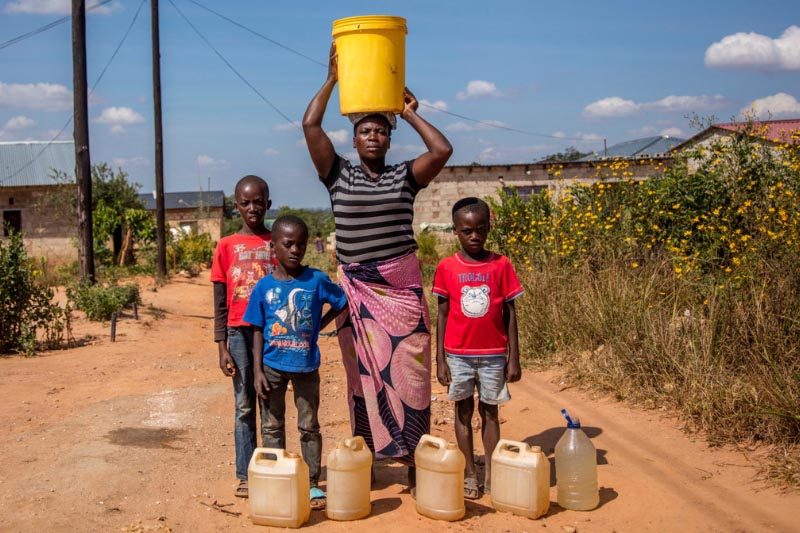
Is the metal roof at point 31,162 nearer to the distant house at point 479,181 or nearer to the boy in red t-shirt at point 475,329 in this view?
the distant house at point 479,181

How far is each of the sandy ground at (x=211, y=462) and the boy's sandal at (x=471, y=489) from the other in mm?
74

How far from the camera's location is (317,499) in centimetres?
391

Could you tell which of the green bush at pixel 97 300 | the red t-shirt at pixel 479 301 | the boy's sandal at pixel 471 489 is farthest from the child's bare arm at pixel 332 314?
the green bush at pixel 97 300

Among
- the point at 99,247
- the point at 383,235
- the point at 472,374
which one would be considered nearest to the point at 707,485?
the point at 472,374

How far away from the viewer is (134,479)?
4309mm

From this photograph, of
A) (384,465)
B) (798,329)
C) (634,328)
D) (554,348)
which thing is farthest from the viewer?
(554,348)

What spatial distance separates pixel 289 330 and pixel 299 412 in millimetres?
426

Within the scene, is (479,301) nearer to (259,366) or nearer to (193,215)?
(259,366)

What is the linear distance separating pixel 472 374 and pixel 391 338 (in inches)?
20.1

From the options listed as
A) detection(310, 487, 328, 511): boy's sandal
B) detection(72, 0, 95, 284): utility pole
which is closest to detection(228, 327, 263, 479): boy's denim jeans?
detection(310, 487, 328, 511): boy's sandal

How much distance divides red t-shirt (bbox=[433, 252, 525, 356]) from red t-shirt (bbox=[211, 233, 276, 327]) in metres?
0.91

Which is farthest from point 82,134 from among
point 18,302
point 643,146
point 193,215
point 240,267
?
point 193,215

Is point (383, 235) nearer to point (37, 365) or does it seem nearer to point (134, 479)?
point (134, 479)

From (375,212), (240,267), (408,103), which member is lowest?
(240,267)
